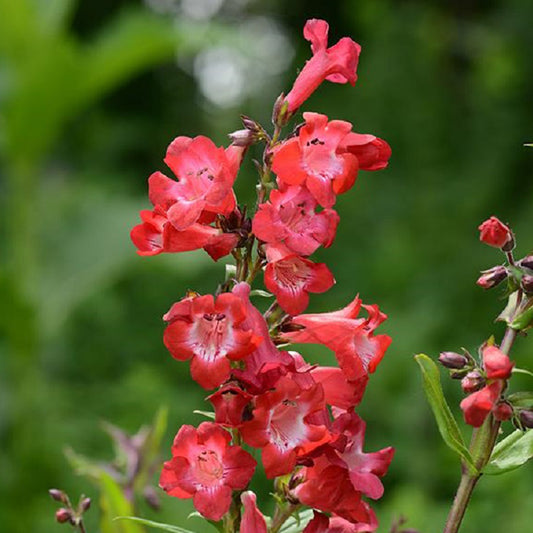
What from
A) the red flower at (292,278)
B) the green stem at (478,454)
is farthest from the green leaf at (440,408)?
the red flower at (292,278)

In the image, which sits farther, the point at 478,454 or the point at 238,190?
the point at 238,190

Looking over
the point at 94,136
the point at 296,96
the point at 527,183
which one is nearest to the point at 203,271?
the point at 94,136

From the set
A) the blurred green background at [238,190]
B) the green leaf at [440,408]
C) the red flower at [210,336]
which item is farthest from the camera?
the blurred green background at [238,190]

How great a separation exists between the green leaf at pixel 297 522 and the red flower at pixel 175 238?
0.24 meters

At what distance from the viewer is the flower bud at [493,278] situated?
78 cm

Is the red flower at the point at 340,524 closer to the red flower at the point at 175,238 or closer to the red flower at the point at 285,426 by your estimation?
the red flower at the point at 285,426

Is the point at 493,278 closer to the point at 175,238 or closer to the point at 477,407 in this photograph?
the point at 477,407

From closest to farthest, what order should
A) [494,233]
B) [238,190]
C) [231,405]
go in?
[231,405]
[494,233]
[238,190]

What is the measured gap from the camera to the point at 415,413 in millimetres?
2797

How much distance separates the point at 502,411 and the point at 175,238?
272 mm

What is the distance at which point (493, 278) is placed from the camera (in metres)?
0.78

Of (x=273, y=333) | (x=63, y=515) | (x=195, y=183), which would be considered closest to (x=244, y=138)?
(x=195, y=183)

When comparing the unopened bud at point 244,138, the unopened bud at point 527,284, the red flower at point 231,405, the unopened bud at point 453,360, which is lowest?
the unopened bud at point 453,360

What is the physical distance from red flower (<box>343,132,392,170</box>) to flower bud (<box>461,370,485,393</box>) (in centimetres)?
17
